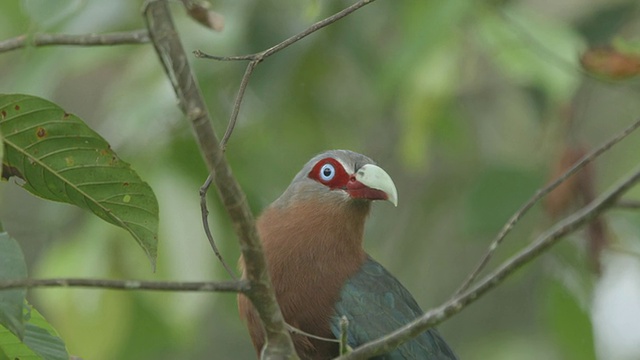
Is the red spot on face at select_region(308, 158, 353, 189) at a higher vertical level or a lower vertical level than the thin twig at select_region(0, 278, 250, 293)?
higher

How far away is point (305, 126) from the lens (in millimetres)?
6043

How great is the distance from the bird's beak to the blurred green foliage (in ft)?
2.05

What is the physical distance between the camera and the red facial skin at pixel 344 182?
11.9ft

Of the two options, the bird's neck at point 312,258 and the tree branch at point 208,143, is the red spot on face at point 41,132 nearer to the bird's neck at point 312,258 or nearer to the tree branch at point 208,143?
the tree branch at point 208,143

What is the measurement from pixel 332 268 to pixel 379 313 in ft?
0.76

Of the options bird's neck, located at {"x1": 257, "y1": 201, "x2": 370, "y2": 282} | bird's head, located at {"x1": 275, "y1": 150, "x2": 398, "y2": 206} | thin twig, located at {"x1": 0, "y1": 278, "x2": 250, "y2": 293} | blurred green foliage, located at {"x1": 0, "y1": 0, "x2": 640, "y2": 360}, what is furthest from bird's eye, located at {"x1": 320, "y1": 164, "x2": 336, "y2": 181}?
thin twig, located at {"x1": 0, "y1": 278, "x2": 250, "y2": 293}

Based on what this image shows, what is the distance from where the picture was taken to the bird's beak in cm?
345

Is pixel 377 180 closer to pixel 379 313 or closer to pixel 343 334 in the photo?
pixel 379 313

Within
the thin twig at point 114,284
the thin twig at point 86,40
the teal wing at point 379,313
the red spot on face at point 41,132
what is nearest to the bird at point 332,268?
the teal wing at point 379,313

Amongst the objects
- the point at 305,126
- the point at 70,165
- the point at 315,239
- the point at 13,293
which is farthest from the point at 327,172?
the point at 305,126

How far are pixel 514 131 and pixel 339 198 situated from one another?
421 cm

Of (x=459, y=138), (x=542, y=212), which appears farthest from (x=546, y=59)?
(x=459, y=138)

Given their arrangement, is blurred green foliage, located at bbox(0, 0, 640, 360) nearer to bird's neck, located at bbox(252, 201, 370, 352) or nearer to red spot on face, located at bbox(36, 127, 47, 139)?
bird's neck, located at bbox(252, 201, 370, 352)

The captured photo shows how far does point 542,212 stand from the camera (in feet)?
16.5
